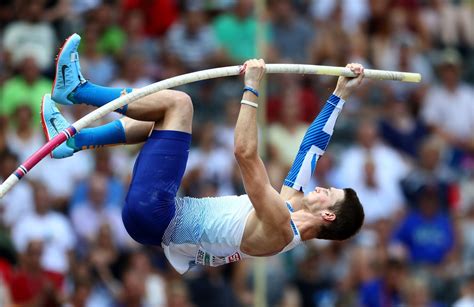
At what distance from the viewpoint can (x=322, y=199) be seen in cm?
924

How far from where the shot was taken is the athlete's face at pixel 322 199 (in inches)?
363

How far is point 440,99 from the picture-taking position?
51.9 feet

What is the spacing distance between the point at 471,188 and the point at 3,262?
5.50m

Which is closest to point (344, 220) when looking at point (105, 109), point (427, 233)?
point (105, 109)

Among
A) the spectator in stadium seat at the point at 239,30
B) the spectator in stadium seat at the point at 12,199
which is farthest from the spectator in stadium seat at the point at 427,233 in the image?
the spectator in stadium seat at the point at 12,199

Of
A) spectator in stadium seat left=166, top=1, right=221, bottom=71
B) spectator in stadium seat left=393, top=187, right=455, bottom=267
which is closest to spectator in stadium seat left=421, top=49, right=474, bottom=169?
spectator in stadium seat left=393, top=187, right=455, bottom=267

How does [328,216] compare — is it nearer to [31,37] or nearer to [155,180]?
[155,180]

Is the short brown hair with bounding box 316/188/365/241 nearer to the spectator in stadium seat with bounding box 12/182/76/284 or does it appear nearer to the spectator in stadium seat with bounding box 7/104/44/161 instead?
the spectator in stadium seat with bounding box 12/182/76/284

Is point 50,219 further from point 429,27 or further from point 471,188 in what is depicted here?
point 429,27

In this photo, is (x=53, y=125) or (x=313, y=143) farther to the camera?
(x=313, y=143)

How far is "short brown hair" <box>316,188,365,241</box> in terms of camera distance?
9219 mm

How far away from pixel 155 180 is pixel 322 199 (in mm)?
1244

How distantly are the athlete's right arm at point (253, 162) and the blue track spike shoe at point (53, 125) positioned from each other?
123 cm

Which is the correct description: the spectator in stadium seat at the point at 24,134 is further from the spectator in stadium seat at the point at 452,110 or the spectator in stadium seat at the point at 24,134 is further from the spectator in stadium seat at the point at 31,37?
the spectator in stadium seat at the point at 452,110
